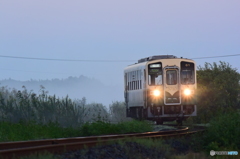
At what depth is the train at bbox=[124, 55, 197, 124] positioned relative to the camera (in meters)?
25.9

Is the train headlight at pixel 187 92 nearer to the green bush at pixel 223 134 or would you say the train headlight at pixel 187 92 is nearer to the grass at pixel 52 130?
the grass at pixel 52 130

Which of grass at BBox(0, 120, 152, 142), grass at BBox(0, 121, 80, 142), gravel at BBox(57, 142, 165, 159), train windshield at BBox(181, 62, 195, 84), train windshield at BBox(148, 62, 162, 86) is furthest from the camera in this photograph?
train windshield at BBox(181, 62, 195, 84)

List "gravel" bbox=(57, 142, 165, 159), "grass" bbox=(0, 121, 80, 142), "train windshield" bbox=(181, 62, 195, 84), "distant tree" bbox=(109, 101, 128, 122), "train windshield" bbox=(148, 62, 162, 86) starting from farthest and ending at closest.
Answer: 1. "distant tree" bbox=(109, 101, 128, 122)
2. "train windshield" bbox=(181, 62, 195, 84)
3. "train windshield" bbox=(148, 62, 162, 86)
4. "grass" bbox=(0, 121, 80, 142)
5. "gravel" bbox=(57, 142, 165, 159)

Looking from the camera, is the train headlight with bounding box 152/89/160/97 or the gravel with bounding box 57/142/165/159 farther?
the train headlight with bounding box 152/89/160/97

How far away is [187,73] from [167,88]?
60.8 inches

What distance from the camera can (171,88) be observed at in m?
26.0

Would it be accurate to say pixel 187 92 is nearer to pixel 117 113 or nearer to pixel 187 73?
pixel 187 73

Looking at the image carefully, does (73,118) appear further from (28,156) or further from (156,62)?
(28,156)

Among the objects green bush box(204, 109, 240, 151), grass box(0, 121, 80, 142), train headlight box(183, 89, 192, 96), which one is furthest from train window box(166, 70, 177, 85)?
green bush box(204, 109, 240, 151)

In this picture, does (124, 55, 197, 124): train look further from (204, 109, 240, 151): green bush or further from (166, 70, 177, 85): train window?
(204, 109, 240, 151): green bush

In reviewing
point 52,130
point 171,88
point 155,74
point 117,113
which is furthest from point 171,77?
point 117,113

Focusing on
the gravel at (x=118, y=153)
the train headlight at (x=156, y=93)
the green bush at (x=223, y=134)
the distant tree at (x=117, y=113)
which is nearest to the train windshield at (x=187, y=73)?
the train headlight at (x=156, y=93)

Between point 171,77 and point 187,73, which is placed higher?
point 187,73

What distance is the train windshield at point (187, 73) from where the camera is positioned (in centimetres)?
2636
